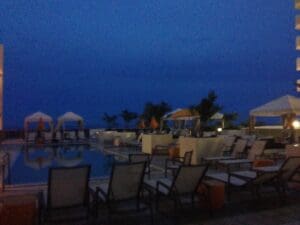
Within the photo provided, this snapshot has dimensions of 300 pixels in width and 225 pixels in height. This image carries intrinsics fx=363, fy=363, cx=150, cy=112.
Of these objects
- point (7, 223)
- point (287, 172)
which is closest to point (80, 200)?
point (7, 223)

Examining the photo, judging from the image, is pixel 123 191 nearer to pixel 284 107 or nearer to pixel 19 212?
pixel 19 212

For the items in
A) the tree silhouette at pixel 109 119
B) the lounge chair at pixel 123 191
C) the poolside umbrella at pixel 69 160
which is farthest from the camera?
the tree silhouette at pixel 109 119

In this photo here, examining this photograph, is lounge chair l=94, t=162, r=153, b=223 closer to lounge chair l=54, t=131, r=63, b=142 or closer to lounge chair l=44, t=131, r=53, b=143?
lounge chair l=44, t=131, r=53, b=143

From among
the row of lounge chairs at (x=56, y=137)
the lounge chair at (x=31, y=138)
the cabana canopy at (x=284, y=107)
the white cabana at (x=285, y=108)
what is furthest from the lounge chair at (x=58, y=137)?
the cabana canopy at (x=284, y=107)

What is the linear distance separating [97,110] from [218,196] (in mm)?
85229

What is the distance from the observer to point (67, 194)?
13.9 feet

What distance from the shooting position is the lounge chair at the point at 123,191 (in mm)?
4473

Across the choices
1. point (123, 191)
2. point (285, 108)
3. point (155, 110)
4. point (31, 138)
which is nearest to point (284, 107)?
point (285, 108)

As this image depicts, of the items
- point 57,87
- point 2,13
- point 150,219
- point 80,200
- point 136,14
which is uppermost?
point 136,14

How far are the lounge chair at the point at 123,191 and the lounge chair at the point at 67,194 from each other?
312 mm

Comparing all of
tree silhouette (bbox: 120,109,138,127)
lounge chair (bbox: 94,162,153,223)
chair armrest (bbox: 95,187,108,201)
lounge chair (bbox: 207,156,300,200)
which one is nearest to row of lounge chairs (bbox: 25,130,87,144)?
tree silhouette (bbox: 120,109,138,127)

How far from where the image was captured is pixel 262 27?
64375 millimetres

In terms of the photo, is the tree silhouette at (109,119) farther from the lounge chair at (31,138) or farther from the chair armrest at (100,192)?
the chair armrest at (100,192)

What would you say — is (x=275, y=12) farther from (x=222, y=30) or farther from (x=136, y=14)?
(x=136, y=14)
